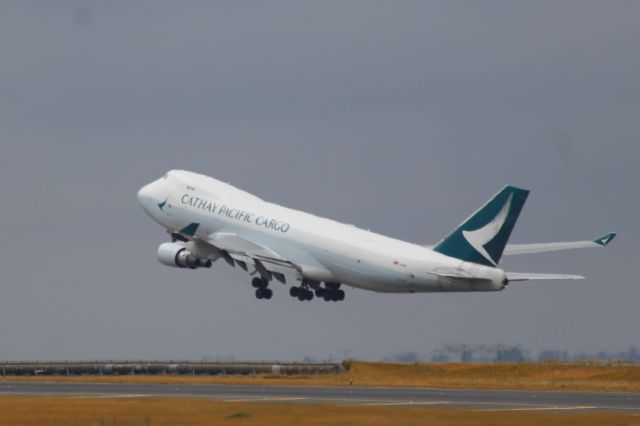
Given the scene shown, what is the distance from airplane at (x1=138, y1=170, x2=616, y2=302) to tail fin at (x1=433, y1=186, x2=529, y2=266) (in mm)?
61

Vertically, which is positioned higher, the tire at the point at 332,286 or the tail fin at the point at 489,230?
the tail fin at the point at 489,230

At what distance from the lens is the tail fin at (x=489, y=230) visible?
9031 centimetres

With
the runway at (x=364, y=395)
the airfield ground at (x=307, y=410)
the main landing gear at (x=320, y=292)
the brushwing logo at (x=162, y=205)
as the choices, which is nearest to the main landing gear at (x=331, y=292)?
the main landing gear at (x=320, y=292)

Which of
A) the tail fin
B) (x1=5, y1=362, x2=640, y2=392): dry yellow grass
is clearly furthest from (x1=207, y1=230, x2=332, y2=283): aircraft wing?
the tail fin

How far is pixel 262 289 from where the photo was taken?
112 m

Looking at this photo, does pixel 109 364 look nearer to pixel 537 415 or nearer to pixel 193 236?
pixel 193 236

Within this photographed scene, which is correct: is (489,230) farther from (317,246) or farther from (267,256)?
(267,256)

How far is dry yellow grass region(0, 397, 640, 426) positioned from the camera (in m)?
66.4

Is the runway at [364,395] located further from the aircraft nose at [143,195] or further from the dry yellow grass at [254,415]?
the aircraft nose at [143,195]

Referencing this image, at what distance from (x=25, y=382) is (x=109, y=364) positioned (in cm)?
1973

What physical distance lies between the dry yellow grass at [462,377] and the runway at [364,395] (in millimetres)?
6525

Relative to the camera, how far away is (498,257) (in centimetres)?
9281

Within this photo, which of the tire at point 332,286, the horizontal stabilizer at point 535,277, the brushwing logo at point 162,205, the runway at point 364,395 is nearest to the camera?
the runway at point 364,395

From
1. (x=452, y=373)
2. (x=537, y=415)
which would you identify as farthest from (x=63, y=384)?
(x=537, y=415)
